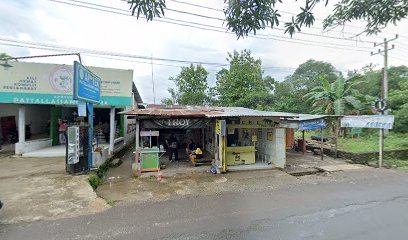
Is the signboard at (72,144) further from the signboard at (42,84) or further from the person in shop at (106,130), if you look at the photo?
the person in shop at (106,130)

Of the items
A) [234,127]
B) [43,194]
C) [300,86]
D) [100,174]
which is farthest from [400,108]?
[43,194]

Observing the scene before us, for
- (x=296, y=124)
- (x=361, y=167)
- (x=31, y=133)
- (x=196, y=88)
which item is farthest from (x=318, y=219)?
(x=196, y=88)

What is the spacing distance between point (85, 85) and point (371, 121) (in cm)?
1387

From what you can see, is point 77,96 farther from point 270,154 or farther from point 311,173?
point 311,173

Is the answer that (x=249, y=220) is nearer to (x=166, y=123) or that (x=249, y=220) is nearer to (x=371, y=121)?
(x=166, y=123)

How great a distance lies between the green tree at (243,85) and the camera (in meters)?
26.1

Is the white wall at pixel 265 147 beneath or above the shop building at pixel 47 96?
beneath

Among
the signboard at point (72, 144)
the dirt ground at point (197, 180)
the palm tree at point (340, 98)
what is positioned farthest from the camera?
the palm tree at point (340, 98)

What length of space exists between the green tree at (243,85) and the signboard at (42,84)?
654 inches

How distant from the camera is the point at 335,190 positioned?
759 centimetres

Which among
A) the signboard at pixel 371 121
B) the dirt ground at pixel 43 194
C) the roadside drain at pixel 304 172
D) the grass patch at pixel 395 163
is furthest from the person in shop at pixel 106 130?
the grass patch at pixel 395 163

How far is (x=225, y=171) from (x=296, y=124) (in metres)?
4.25

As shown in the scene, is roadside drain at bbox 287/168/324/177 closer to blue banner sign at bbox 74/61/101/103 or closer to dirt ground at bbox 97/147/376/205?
dirt ground at bbox 97/147/376/205

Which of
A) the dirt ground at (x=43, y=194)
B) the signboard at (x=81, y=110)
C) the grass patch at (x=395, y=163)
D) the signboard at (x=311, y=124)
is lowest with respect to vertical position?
the grass patch at (x=395, y=163)
